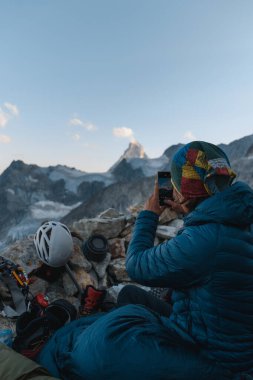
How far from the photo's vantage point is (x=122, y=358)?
267 cm

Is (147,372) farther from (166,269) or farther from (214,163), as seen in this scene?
(214,163)

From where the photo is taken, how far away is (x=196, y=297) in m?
2.61

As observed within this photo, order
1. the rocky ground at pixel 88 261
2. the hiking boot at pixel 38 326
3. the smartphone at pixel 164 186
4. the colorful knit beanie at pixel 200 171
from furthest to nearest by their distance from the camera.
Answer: the rocky ground at pixel 88 261 < the hiking boot at pixel 38 326 < the smartphone at pixel 164 186 < the colorful knit beanie at pixel 200 171

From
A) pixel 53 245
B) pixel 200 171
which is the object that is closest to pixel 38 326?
pixel 200 171

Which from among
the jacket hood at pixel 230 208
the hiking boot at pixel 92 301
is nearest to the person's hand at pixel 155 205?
the jacket hood at pixel 230 208

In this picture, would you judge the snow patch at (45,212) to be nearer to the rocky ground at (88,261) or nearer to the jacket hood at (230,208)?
the rocky ground at (88,261)

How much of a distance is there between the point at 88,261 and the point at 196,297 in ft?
19.6

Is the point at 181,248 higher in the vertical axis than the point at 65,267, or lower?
higher

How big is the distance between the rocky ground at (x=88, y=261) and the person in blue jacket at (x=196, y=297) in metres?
3.67

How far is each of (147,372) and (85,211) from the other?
131924mm

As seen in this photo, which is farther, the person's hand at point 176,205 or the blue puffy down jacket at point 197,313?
the person's hand at point 176,205

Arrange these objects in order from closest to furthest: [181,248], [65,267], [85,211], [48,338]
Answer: [181,248] < [48,338] < [65,267] < [85,211]

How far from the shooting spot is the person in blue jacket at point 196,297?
2520 mm

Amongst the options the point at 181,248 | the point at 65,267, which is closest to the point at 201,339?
the point at 181,248
